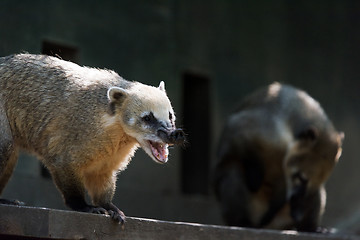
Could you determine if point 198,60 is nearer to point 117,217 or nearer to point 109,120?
point 109,120

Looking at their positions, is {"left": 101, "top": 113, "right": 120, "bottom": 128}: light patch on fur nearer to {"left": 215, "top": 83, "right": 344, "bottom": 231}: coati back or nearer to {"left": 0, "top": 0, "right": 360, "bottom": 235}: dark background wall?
{"left": 0, "top": 0, "right": 360, "bottom": 235}: dark background wall

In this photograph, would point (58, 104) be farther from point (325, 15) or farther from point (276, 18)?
point (325, 15)

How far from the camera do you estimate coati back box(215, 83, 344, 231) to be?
9211 mm

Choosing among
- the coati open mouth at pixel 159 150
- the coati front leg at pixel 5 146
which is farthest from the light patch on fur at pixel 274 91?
the coati front leg at pixel 5 146

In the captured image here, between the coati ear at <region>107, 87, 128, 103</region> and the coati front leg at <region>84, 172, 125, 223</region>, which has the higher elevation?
the coati ear at <region>107, 87, 128, 103</region>

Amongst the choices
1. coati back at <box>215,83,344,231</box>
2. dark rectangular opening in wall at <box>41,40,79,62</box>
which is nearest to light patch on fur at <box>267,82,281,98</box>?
coati back at <box>215,83,344,231</box>

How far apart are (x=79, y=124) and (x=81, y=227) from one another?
0.81 meters

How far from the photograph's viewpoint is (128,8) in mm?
9516

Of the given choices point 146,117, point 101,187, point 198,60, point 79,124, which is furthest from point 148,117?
point 198,60

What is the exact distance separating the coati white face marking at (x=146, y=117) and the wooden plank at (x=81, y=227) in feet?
1.79

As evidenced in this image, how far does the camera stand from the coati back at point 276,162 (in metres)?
9.21

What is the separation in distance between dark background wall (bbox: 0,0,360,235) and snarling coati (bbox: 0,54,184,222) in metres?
1.79

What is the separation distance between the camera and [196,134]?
433 inches

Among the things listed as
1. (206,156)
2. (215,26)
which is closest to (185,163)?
(206,156)
